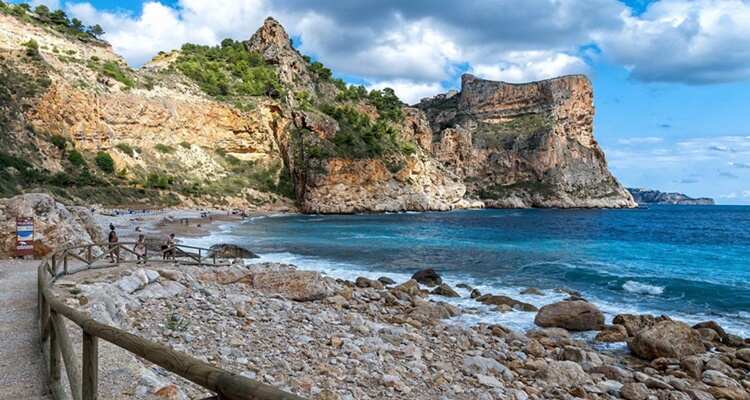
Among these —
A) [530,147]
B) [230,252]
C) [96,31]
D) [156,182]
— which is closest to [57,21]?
[96,31]

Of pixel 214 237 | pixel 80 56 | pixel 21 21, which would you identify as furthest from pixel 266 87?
pixel 214 237

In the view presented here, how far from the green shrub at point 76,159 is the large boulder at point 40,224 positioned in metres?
48.3

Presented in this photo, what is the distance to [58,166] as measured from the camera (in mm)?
57688

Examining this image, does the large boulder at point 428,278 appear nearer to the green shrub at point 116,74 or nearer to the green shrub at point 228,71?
the green shrub at point 116,74

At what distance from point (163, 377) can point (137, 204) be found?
61.4m

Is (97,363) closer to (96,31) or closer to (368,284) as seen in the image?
(368,284)

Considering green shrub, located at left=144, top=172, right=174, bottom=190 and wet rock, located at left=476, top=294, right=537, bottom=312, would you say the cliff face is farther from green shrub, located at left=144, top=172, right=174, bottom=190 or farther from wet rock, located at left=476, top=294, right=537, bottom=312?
wet rock, located at left=476, top=294, right=537, bottom=312

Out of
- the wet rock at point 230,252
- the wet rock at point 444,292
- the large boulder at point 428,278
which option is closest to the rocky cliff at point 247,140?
the wet rock at point 230,252

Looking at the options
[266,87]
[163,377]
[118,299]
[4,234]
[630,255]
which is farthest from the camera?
[266,87]

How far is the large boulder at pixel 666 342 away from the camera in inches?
465

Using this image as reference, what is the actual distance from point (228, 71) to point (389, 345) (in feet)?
325

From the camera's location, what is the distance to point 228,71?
326ft

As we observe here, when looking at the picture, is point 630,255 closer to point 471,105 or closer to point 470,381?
point 470,381

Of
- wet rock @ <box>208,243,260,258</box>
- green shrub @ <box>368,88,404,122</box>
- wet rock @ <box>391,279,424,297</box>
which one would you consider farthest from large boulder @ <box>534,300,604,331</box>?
green shrub @ <box>368,88,404,122</box>
